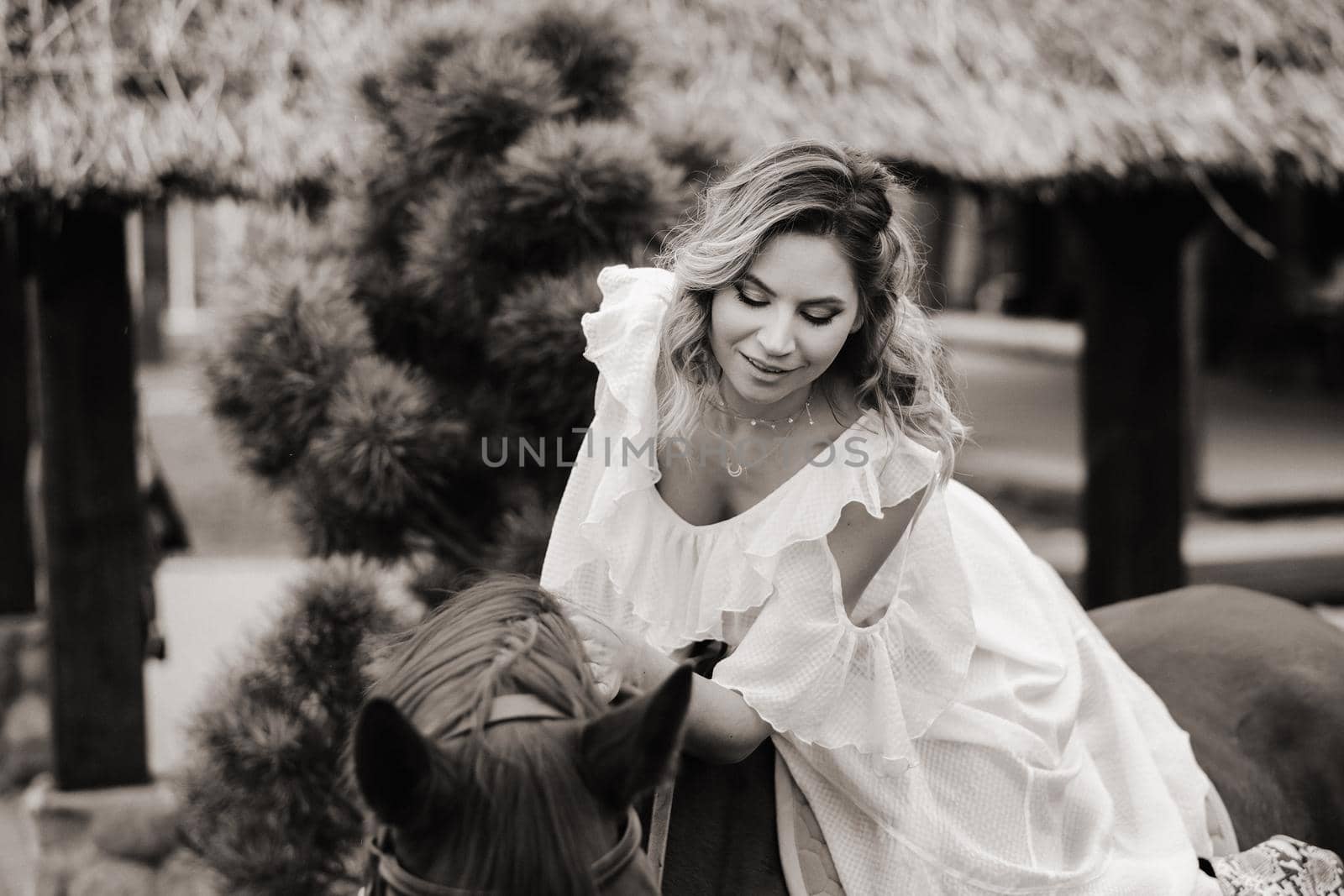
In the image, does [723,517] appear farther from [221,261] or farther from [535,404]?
[221,261]

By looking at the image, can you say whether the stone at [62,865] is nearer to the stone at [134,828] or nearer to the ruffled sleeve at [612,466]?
the stone at [134,828]

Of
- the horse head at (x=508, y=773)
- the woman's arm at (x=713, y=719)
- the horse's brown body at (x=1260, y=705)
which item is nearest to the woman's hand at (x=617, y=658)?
the woman's arm at (x=713, y=719)

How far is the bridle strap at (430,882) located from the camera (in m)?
1.24

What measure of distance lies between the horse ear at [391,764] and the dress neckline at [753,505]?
2.16 ft

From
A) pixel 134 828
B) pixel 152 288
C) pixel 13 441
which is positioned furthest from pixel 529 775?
pixel 152 288

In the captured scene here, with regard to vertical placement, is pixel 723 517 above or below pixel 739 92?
below

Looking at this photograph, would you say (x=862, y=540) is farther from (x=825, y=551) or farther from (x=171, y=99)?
(x=171, y=99)

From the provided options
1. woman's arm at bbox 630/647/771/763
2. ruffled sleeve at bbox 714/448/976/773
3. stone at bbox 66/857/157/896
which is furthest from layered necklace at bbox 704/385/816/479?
stone at bbox 66/857/157/896

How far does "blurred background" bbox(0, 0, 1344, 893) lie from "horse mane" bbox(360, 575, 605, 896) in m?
0.33

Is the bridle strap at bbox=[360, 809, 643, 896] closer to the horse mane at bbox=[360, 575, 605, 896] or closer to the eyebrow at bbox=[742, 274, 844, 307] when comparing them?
the horse mane at bbox=[360, 575, 605, 896]

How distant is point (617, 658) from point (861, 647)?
1.22 ft

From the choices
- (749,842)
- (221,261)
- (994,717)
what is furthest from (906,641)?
(221,261)

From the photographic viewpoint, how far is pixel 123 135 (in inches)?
139

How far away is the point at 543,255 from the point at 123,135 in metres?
1.28
